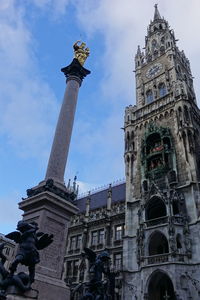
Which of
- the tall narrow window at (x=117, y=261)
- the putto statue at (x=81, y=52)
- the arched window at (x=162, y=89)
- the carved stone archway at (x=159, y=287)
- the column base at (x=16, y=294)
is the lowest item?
the column base at (x=16, y=294)

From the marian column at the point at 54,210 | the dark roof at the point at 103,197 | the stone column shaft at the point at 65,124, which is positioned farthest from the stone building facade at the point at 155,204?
the stone column shaft at the point at 65,124

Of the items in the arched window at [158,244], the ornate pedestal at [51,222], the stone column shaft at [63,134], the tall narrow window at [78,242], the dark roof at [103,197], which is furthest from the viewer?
the dark roof at [103,197]

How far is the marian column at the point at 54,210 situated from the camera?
9742mm

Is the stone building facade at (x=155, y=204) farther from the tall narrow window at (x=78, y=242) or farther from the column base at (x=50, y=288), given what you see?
the column base at (x=50, y=288)

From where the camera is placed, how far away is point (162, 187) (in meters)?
30.7

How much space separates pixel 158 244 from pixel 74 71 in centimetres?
2077

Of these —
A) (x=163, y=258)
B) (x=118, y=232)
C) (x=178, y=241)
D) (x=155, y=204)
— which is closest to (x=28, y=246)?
(x=163, y=258)

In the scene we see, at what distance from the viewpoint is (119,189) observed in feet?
141

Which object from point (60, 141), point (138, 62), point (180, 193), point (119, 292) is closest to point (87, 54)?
point (60, 141)

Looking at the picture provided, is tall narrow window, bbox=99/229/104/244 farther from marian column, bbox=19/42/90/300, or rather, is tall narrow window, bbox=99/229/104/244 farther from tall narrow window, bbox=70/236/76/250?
marian column, bbox=19/42/90/300

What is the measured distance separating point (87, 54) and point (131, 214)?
1983 cm

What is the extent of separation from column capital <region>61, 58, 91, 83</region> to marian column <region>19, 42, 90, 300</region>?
2.68m

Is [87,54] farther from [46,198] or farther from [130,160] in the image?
[130,160]

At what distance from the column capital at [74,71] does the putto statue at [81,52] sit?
2.29ft
